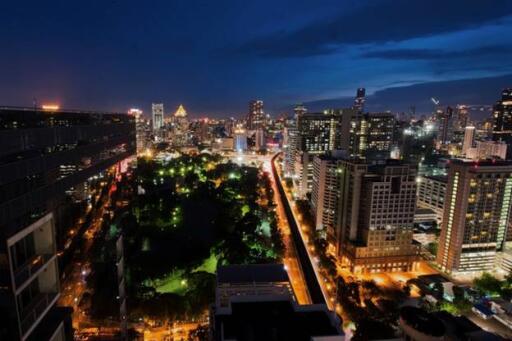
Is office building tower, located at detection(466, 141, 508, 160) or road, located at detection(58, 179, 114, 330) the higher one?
office building tower, located at detection(466, 141, 508, 160)

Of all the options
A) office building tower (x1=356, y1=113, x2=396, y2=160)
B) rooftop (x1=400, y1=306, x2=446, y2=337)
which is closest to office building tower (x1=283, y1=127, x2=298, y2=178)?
office building tower (x1=356, y1=113, x2=396, y2=160)

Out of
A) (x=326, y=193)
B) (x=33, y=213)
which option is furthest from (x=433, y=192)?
(x=33, y=213)

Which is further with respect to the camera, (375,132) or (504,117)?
(504,117)

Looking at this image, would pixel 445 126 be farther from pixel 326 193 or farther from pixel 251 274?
pixel 251 274

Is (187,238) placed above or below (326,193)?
below

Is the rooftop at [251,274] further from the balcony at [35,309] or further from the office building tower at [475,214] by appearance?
the office building tower at [475,214]

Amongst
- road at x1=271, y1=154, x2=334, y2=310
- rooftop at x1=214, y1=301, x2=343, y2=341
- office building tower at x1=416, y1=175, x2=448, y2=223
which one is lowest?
road at x1=271, y1=154, x2=334, y2=310

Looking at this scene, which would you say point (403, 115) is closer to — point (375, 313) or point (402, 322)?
point (375, 313)

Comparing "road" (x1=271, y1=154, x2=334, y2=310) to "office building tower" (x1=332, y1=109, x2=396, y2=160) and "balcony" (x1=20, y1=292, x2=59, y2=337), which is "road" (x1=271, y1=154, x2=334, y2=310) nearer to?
"balcony" (x1=20, y1=292, x2=59, y2=337)
